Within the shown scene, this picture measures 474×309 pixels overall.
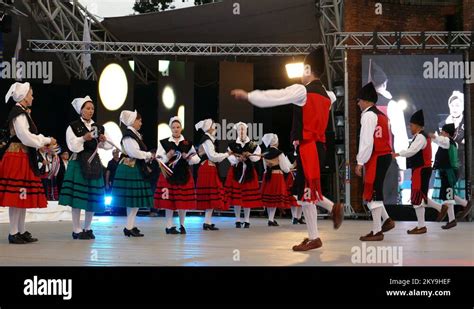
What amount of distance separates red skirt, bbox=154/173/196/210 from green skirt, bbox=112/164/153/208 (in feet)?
1.37

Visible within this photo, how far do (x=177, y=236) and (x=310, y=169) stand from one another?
2.30 m

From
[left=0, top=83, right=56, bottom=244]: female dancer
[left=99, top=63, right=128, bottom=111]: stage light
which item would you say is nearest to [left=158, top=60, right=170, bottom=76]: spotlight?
[left=99, top=63, right=128, bottom=111]: stage light

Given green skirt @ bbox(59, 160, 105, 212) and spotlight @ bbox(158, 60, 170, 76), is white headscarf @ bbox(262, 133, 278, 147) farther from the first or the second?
spotlight @ bbox(158, 60, 170, 76)

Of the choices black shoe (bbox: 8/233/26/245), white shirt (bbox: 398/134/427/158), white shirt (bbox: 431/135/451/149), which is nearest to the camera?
black shoe (bbox: 8/233/26/245)

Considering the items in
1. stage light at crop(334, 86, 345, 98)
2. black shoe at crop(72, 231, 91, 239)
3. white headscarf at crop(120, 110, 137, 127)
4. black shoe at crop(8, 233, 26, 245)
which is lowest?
black shoe at crop(72, 231, 91, 239)

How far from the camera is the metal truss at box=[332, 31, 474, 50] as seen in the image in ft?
37.3

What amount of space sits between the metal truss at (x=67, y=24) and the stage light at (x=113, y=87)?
45 centimetres

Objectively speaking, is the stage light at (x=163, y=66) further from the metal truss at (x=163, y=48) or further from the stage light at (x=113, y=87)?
the stage light at (x=113, y=87)

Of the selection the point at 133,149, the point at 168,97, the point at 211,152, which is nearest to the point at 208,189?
the point at 211,152

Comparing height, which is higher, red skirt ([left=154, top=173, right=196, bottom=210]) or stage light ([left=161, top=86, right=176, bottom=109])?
stage light ([left=161, top=86, right=176, bottom=109])

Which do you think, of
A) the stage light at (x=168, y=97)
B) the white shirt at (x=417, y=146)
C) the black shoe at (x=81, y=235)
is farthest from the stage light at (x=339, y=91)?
the black shoe at (x=81, y=235)

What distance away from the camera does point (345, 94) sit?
39.0 ft

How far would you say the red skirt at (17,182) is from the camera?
563cm

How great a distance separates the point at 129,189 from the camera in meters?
6.64
